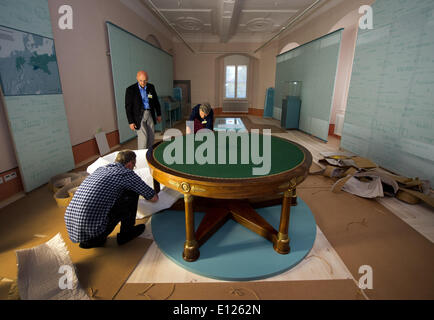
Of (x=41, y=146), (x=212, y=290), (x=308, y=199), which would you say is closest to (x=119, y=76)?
(x=41, y=146)

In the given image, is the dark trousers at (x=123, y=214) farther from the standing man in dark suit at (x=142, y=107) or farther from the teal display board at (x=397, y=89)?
the teal display board at (x=397, y=89)

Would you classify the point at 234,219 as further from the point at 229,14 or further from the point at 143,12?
the point at 143,12

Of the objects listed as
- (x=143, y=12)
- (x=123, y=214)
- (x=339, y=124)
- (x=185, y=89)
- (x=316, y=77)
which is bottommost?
(x=123, y=214)

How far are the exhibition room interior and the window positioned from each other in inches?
269

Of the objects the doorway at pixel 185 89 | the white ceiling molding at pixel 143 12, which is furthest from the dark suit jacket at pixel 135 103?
the doorway at pixel 185 89

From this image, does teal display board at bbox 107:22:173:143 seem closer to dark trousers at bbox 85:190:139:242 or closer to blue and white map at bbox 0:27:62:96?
blue and white map at bbox 0:27:62:96

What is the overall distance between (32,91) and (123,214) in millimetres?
2662

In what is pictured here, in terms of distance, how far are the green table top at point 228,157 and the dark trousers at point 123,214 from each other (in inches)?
17.8

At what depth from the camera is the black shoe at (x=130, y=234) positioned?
7.17 feet

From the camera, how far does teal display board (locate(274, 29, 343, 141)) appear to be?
6289 mm

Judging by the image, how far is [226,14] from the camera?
764 centimetres

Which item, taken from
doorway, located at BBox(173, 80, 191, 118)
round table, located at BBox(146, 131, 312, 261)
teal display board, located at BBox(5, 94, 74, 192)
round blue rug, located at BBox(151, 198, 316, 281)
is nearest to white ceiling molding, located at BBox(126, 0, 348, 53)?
doorway, located at BBox(173, 80, 191, 118)

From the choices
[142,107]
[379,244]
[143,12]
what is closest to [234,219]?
[379,244]
